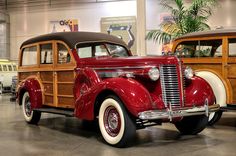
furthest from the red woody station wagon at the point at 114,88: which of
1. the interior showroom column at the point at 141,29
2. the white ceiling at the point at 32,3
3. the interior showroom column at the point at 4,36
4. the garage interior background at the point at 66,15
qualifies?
the interior showroom column at the point at 4,36

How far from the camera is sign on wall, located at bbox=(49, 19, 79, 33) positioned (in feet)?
54.1

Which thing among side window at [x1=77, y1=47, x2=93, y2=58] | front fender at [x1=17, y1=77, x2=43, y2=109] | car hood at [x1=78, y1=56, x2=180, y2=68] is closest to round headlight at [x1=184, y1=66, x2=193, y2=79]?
car hood at [x1=78, y1=56, x2=180, y2=68]

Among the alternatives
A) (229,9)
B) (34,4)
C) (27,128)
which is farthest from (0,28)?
(27,128)

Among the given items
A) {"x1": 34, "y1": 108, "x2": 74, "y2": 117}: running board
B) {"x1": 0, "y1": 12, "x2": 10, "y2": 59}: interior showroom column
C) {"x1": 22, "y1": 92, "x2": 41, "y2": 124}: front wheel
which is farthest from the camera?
{"x1": 0, "y1": 12, "x2": 10, "y2": 59}: interior showroom column

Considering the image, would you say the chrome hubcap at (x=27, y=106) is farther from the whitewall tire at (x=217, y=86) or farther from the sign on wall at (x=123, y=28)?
the sign on wall at (x=123, y=28)

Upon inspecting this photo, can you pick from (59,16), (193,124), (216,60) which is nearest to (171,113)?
(193,124)

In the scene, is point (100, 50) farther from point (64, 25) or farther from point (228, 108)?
point (64, 25)

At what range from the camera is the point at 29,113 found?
7.07 meters

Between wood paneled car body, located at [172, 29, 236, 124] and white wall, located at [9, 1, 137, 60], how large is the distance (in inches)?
356

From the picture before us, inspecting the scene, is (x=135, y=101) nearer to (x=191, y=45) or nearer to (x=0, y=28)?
(x=191, y=45)

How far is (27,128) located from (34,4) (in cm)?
1230

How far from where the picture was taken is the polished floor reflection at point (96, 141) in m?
4.54

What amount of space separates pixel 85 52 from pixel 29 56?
65.6 inches

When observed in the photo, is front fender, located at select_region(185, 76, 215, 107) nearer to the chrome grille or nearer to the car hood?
the chrome grille
